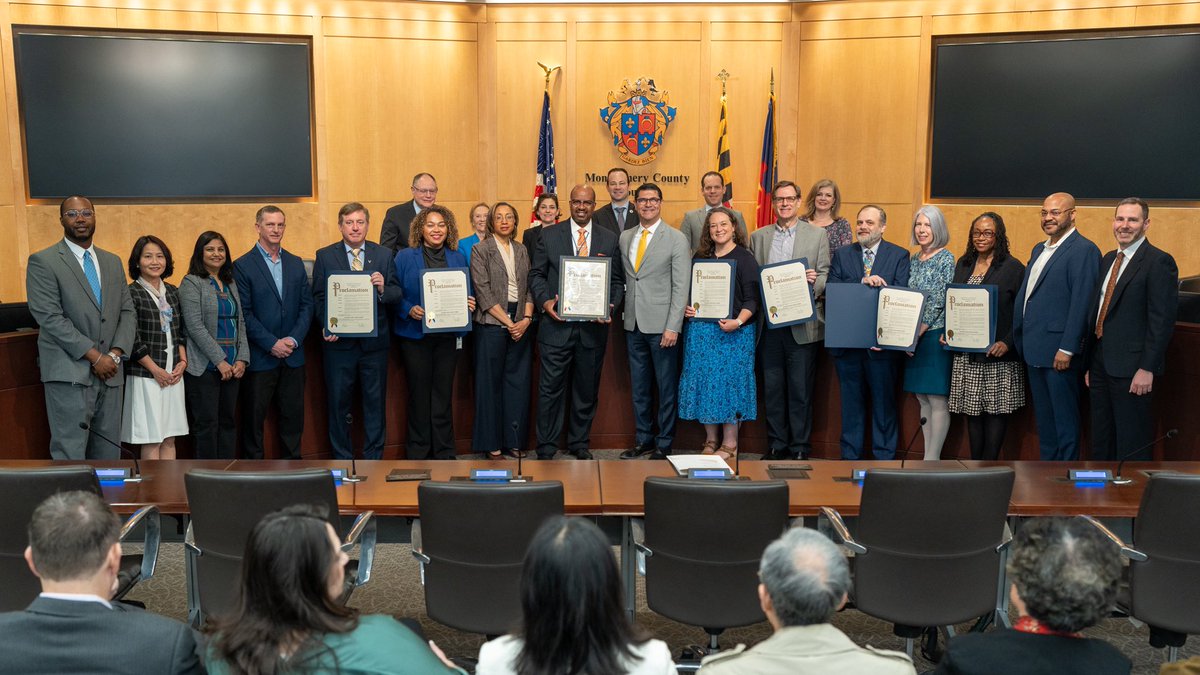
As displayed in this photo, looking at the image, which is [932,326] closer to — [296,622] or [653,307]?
[653,307]

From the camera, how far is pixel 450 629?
4.41 m

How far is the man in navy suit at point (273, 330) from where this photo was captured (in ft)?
19.9

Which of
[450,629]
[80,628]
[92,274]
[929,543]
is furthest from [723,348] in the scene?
[80,628]

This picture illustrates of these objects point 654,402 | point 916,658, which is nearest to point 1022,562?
point 916,658

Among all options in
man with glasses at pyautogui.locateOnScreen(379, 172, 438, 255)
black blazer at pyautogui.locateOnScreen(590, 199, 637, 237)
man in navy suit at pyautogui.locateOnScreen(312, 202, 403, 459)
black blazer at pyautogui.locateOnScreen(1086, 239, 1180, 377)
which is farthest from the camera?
black blazer at pyautogui.locateOnScreen(590, 199, 637, 237)

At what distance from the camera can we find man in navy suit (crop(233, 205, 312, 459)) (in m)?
6.08

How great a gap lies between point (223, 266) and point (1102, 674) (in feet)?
16.8

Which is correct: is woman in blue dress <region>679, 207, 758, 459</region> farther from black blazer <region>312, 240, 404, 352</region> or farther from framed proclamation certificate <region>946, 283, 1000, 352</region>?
black blazer <region>312, 240, 404, 352</region>

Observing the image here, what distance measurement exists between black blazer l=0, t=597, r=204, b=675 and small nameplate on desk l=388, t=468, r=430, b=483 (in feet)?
6.44

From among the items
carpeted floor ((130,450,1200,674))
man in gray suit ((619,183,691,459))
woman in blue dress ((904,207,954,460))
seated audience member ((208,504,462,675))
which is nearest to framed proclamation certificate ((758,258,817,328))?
man in gray suit ((619,183,691,459))

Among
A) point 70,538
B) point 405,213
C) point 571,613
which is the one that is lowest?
point 571,613

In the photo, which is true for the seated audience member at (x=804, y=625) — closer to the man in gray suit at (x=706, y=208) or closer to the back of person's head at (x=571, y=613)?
the back of person's head at (x=571, y=613)

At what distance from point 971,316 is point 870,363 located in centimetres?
72

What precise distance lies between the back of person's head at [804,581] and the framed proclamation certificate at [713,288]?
13.7 feet
